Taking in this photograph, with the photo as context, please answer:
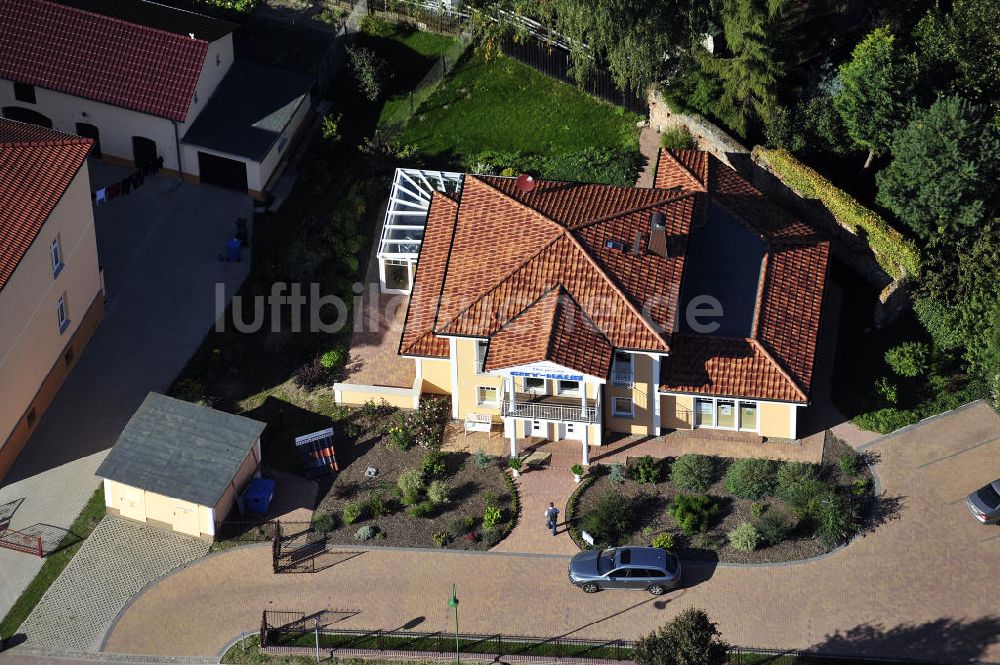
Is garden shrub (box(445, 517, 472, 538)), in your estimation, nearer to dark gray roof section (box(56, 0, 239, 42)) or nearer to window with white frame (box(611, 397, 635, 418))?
window with white frame (box(611, 397, 635, 418))

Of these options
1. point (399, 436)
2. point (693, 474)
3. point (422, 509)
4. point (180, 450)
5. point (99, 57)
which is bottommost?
point (422, 509)

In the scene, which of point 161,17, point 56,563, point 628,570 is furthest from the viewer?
point 161,17

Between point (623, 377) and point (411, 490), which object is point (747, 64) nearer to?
point (623, 377)

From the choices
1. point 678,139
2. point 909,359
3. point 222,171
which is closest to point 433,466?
point 909,359

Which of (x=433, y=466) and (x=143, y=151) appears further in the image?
(x=143, y=151)

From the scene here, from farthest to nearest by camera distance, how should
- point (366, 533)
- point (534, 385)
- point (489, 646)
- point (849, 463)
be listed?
point (534, 385), point (849, 463), point (366, 533), point (489, 646)

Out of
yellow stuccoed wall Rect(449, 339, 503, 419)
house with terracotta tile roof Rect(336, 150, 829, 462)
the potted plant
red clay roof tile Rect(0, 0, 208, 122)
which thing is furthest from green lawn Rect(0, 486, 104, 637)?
red clay roof tile Rect(0, 0, 208, 122)
